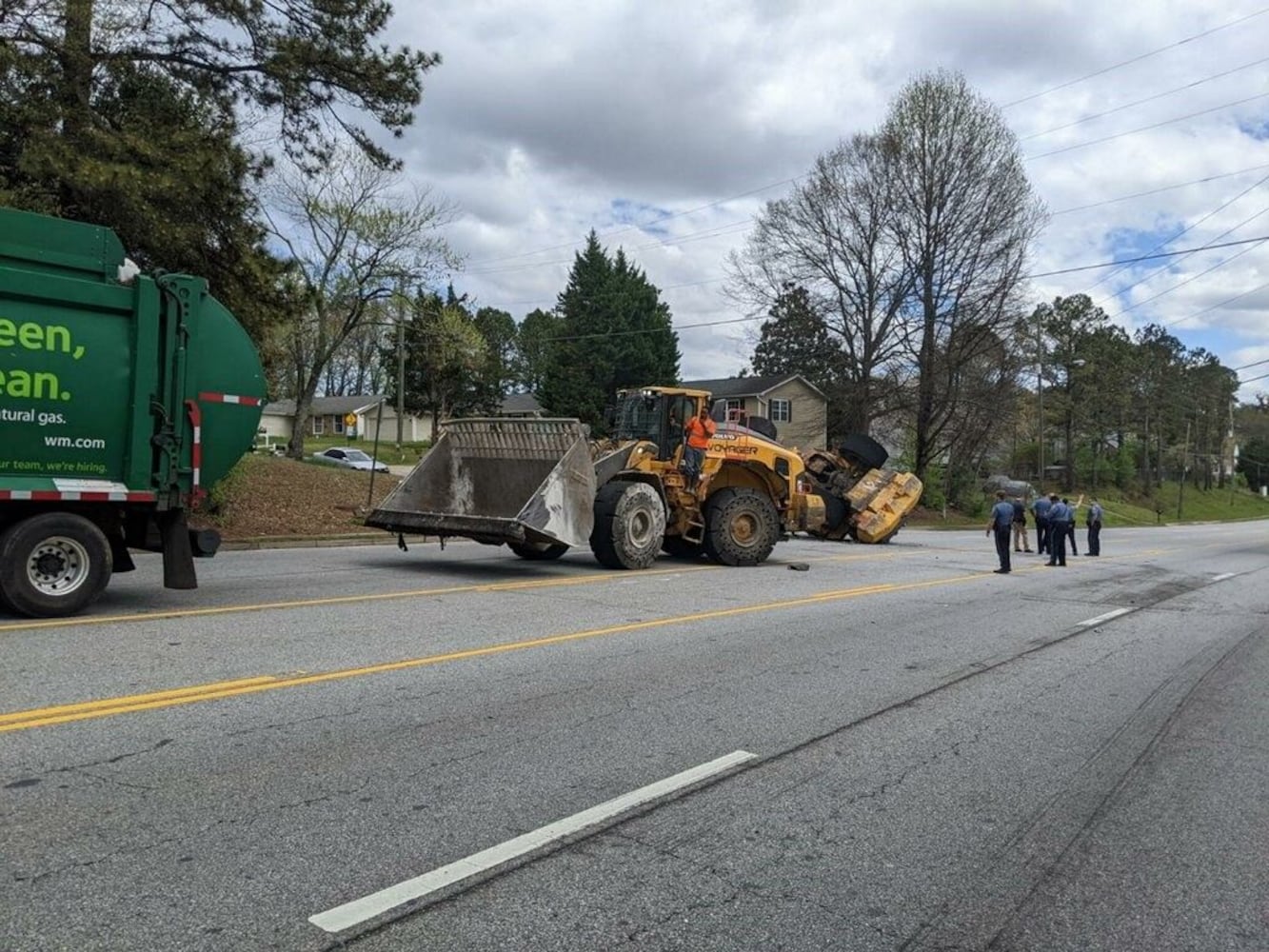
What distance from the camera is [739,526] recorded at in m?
16.1

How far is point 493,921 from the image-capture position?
343 cm

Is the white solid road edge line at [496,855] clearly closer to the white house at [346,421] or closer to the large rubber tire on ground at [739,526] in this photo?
the large rubber tire on ground at [739,526]

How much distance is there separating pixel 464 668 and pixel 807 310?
36.9m

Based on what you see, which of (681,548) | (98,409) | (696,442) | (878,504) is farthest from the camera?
(878,504)

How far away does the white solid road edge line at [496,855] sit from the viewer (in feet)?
11.2

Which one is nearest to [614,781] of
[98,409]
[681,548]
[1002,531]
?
[98,409]

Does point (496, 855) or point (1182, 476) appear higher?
point (1182, 476)

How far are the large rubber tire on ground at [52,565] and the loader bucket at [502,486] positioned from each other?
185 inches

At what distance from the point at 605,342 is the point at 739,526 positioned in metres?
45.8

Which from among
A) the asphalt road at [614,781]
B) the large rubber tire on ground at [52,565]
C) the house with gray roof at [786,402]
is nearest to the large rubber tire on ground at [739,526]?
the asphalt road at [614,781]

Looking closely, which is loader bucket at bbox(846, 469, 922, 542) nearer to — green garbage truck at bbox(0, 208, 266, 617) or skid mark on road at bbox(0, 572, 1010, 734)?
skid mark on road at bbox(0, 572, 1010, 734)

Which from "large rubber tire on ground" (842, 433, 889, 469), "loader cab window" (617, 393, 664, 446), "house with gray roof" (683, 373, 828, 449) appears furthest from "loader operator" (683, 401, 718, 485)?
"house with gray roof" (683, 373, 828, 449)

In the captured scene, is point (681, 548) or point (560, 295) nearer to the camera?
point (681, 548)

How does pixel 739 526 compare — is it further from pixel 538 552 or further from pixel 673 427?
pixel 538 552
